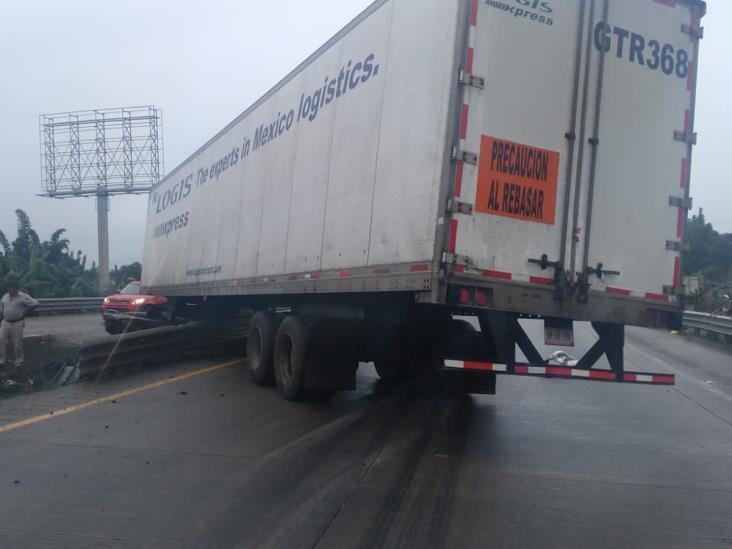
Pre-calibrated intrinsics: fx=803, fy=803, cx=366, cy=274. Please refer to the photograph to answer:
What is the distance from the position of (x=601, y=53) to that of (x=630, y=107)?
64 centimetres

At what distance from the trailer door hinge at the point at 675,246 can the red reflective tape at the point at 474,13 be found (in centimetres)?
308

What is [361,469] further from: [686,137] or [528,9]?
[686,137]

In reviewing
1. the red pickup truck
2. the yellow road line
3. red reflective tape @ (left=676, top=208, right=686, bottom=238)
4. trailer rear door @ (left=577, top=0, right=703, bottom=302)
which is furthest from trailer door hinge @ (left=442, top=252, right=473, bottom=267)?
the red pickup truck

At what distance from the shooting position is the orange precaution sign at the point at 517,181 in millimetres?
7242

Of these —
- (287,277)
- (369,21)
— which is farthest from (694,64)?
(287,277)

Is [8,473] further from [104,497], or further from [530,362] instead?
[530,362]

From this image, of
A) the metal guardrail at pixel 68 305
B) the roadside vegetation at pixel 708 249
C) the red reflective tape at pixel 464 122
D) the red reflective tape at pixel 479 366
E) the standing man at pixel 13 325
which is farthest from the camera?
the roadside vegetation at pixel 708 249

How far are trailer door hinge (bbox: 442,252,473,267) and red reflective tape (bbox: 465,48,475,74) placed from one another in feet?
5.38

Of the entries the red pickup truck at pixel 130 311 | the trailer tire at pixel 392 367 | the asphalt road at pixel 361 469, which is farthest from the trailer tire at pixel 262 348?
the red pickup truck at pixel 130 311

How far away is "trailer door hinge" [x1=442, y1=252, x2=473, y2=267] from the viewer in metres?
7.02

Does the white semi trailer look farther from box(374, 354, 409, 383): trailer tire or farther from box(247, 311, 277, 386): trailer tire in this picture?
box(247, 311, 277, 386): trailer tire

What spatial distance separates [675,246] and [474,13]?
128 inches

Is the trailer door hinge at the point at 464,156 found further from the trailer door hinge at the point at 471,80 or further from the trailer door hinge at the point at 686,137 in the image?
the trailer door hinge at the point at 686,137

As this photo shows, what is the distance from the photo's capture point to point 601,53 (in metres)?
7.86
